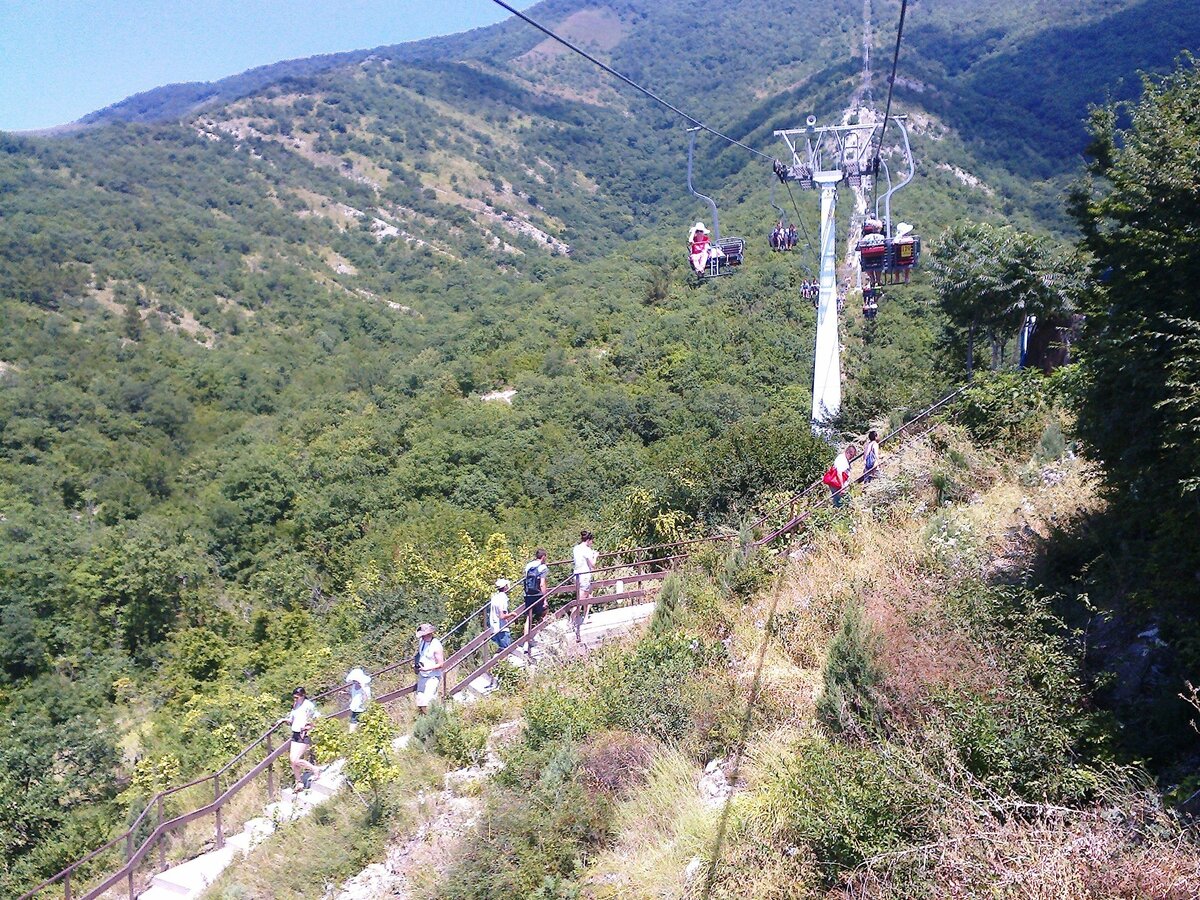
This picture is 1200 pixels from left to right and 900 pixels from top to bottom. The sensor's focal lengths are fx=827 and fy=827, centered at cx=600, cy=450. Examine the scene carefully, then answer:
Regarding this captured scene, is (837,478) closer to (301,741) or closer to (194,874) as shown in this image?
(301,741)

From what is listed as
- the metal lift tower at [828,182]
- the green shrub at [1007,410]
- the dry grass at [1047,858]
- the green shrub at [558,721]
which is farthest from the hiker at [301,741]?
the metal lift tower at [828,182]

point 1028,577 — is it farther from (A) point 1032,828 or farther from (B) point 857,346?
(B) point 857,346

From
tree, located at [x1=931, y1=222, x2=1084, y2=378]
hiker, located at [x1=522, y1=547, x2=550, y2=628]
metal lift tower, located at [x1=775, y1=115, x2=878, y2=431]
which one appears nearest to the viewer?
hiker, located at [x1=522, y1=547, x2=550, y2=628]

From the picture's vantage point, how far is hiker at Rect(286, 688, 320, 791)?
9.59 metres

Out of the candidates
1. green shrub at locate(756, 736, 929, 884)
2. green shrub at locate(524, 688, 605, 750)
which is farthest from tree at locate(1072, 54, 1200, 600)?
green shrub at locate(524, 688, 605, 750)

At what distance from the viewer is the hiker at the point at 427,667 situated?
9.70 meters

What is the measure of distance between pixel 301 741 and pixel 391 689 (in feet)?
7.06

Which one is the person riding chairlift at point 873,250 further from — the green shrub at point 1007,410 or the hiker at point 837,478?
the hiker at point 837,478

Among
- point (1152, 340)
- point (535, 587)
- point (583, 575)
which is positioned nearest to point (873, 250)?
point (583, 575)

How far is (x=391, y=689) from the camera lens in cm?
1175

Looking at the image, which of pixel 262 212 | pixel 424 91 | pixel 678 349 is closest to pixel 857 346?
pixel 678 349

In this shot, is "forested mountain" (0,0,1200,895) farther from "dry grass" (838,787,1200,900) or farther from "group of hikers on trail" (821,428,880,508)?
"dry grass" (838,787,1200,900)

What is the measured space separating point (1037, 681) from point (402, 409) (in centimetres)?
4518

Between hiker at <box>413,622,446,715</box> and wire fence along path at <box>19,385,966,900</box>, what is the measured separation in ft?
0.56
